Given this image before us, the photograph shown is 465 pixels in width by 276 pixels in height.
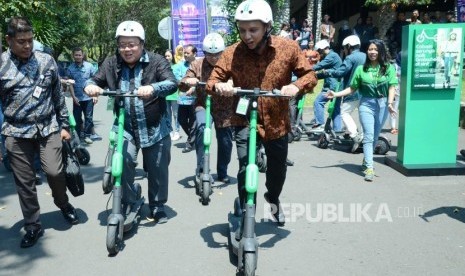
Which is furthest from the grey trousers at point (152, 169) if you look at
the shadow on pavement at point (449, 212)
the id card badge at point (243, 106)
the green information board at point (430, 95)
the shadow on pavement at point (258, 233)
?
the green information board at point (430, 95)

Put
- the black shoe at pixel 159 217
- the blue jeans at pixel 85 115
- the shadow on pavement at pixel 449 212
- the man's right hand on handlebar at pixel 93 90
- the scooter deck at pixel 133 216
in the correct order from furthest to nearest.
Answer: the blue jeans at pixel 85 115 → the shadow on pavement at pixel 449 212 → the black shoe at pixel 159 217 → the scooter deck at pixel 133 216 → the man's right hand on handlebar at pixel 93 90

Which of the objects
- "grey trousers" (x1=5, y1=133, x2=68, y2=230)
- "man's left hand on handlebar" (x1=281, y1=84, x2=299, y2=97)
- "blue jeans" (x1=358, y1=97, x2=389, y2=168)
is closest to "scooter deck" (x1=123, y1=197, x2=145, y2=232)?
"grey trousers" (x1=5, y1=133, x2=68, y2=230)

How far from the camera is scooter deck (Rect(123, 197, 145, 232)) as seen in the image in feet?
16.2

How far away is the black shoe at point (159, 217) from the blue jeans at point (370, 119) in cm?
315

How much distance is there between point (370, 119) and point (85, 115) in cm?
587

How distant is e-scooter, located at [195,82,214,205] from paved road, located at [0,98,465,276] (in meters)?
0.12

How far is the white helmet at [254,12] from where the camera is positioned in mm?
4043

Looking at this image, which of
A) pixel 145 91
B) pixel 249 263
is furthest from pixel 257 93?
pixel 249 263

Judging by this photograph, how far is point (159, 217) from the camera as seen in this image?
5359 millimetres

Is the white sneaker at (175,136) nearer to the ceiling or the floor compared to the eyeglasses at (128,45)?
nearer to the floor

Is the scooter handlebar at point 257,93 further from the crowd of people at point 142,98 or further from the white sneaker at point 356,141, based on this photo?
the white sneaker at point 356,141

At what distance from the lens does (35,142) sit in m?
4.86

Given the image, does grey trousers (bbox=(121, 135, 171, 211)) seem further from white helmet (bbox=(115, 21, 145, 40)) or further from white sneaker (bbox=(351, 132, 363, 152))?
white sneaker (bbox=(351, 132, 363, 152))

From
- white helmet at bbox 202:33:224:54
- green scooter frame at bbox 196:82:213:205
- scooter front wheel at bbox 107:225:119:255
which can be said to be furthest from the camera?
white helmet at bbox 202:33:224:54
